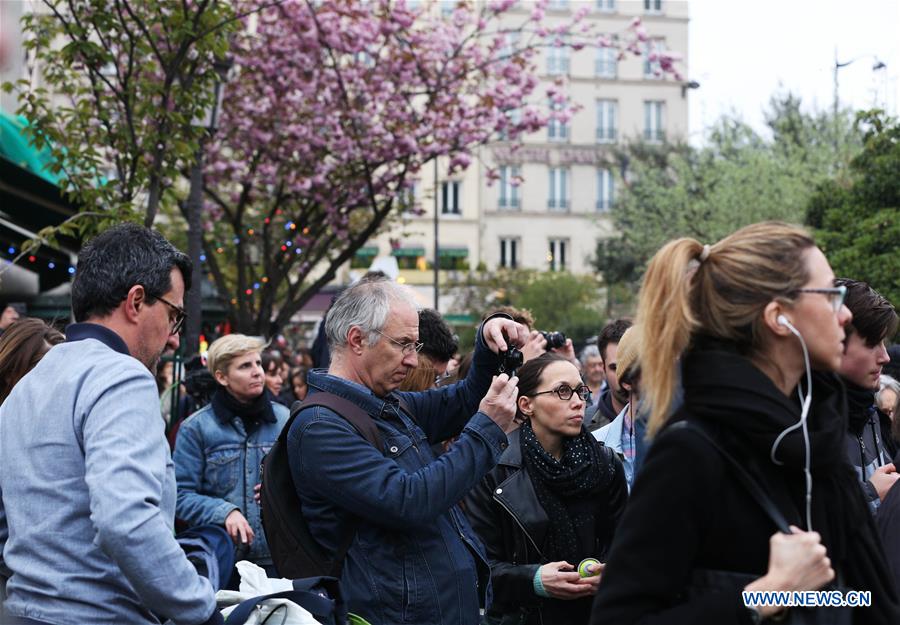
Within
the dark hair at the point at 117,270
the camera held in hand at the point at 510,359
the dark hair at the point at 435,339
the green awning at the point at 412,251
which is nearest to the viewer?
the dark hair at the point at 117,270

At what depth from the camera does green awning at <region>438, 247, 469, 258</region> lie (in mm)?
58188

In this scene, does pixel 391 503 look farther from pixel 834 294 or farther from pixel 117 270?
pixel 834 294

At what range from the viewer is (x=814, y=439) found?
246 centimetres

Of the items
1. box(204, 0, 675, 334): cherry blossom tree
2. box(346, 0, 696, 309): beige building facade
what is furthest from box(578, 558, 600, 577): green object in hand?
box(346, 0, 696, 309): beige building facade

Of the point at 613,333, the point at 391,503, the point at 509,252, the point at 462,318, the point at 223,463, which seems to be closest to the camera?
the point at 391,503

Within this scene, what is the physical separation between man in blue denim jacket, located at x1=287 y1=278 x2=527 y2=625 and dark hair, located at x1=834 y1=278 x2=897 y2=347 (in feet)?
5.23

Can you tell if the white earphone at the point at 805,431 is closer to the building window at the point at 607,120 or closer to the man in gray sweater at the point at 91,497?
the man in gray sweater at the point at 91,497

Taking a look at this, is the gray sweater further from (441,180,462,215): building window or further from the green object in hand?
(441,180,462,215): building window

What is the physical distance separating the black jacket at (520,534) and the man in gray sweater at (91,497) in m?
1.90

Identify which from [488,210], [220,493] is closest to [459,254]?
[488,210]

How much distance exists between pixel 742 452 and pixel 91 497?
1672 mm

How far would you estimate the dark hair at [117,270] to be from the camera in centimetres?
332

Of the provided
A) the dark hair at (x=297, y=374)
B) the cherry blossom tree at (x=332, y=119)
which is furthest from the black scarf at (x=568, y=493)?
the cherry blossom tree at (x=332, y=119)

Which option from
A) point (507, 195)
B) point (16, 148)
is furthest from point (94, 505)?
point (507, 195)
